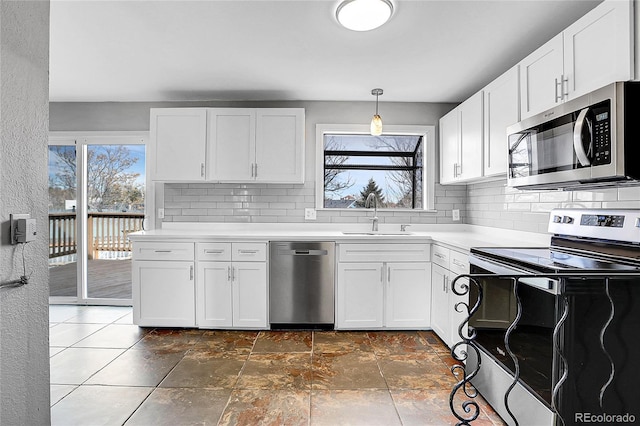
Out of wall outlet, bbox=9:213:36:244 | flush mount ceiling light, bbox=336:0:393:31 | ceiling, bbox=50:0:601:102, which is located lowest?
wall outlet, bbox=9:213:36:244

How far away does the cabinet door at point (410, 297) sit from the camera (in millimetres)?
3160

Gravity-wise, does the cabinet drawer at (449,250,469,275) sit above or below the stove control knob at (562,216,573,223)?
below

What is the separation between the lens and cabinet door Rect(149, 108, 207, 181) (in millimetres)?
3502

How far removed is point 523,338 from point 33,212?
7.11ft

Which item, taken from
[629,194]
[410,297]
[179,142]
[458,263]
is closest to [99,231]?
[179,142]

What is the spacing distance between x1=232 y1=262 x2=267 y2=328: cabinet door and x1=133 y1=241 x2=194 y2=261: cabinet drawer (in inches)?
17.6

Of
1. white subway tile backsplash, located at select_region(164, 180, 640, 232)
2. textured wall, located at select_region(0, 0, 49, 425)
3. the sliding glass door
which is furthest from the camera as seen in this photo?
the sliding glass door

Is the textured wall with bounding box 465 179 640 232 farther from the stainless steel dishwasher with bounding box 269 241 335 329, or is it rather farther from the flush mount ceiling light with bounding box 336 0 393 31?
the flush mount ceiling light with bounding box 336 0 393 31

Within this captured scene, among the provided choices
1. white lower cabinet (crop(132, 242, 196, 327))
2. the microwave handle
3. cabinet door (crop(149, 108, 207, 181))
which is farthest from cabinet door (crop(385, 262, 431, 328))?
cabinet door (crop(149, 108, 207, 181))

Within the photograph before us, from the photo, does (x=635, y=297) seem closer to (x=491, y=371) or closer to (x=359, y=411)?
(x=491, y=371)

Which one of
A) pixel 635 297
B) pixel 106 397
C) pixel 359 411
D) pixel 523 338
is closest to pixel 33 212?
pixel 106 397

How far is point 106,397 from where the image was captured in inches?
82.7

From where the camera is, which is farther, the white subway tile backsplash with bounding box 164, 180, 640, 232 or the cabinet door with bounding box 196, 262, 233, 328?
the white subway tile backsplash with bounding box 164, 180, 640, 232

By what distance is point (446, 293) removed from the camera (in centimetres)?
281
